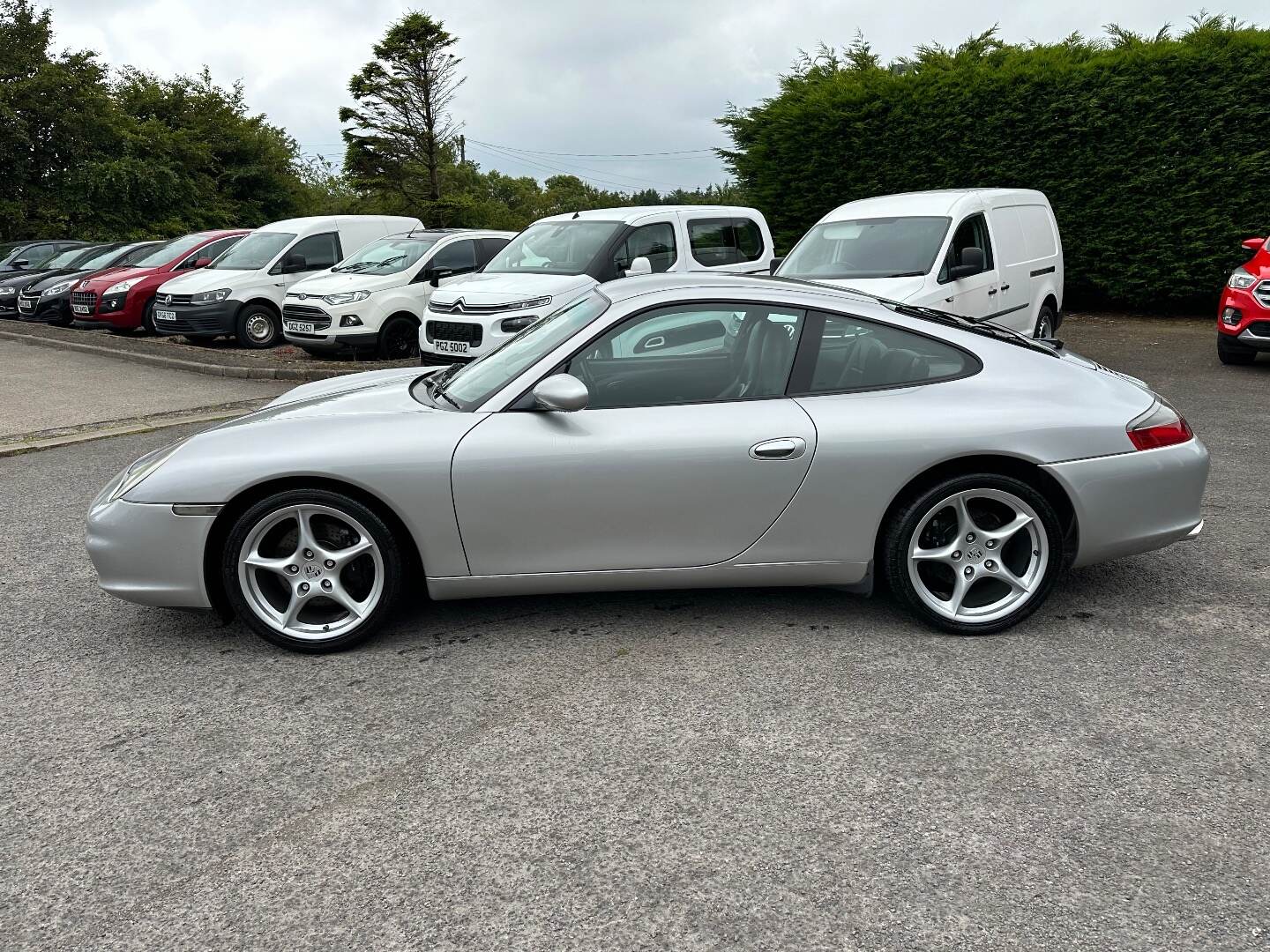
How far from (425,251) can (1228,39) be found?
11.5 meters

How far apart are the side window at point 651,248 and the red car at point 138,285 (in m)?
8.35

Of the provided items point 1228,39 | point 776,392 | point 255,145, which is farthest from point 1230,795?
point 255,145

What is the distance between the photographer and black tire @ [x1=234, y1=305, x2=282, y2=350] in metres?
14.7

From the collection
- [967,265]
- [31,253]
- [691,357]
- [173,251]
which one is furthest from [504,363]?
[31,253]

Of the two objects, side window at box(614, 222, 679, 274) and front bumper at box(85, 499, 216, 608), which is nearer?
front bumper at box(85, 499, 216, 608)

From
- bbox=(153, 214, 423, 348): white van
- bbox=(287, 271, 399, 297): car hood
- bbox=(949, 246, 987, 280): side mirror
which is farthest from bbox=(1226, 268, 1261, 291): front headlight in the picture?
bbox=(153, 214, 423, 348): white van

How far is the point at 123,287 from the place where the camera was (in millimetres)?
16672

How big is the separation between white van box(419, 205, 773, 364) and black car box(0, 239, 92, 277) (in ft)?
52.3

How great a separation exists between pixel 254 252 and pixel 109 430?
23.3ft

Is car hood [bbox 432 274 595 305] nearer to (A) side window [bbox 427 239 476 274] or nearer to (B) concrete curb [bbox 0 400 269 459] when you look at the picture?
(B) concrete curb [bbox 0 400 269 459]

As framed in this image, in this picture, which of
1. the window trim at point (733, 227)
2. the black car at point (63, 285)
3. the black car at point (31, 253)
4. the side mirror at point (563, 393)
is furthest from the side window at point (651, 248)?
the black car at point (31, 253)

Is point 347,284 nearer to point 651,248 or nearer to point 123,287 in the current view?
point 651,248

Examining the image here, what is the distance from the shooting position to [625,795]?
9.91 ft

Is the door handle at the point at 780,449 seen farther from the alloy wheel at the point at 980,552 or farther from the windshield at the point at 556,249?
the windshield at the point at 556,249
